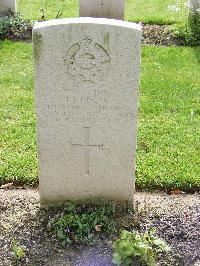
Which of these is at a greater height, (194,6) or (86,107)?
(194,6)

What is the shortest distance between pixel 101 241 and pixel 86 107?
1090 mm

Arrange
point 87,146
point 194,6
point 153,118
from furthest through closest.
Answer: point 194,6 → point 153,118 → point 87,146

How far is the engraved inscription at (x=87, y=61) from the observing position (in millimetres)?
4012

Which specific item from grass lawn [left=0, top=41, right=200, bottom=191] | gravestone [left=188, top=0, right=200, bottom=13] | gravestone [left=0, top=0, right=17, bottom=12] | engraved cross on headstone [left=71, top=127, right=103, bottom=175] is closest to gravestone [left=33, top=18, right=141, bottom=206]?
engraved cross on headstone [left=71, top=127, right=103, bottom=175]

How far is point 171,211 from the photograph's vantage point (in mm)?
4688

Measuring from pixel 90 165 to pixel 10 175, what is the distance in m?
1.05

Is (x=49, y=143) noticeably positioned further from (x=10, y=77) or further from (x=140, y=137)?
(x=10, y=77)

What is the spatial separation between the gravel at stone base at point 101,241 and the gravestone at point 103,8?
5.39m

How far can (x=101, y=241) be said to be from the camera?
14.1 feet

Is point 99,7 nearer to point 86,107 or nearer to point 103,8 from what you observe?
point 103,8

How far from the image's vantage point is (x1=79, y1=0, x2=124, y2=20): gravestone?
960 centimetres

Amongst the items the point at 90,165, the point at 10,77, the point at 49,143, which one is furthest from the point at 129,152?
the point at 10,77

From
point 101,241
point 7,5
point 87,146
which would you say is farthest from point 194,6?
point 101,241

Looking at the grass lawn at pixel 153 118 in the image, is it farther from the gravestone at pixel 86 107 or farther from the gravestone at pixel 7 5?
the gravestone at pixel 7 5
